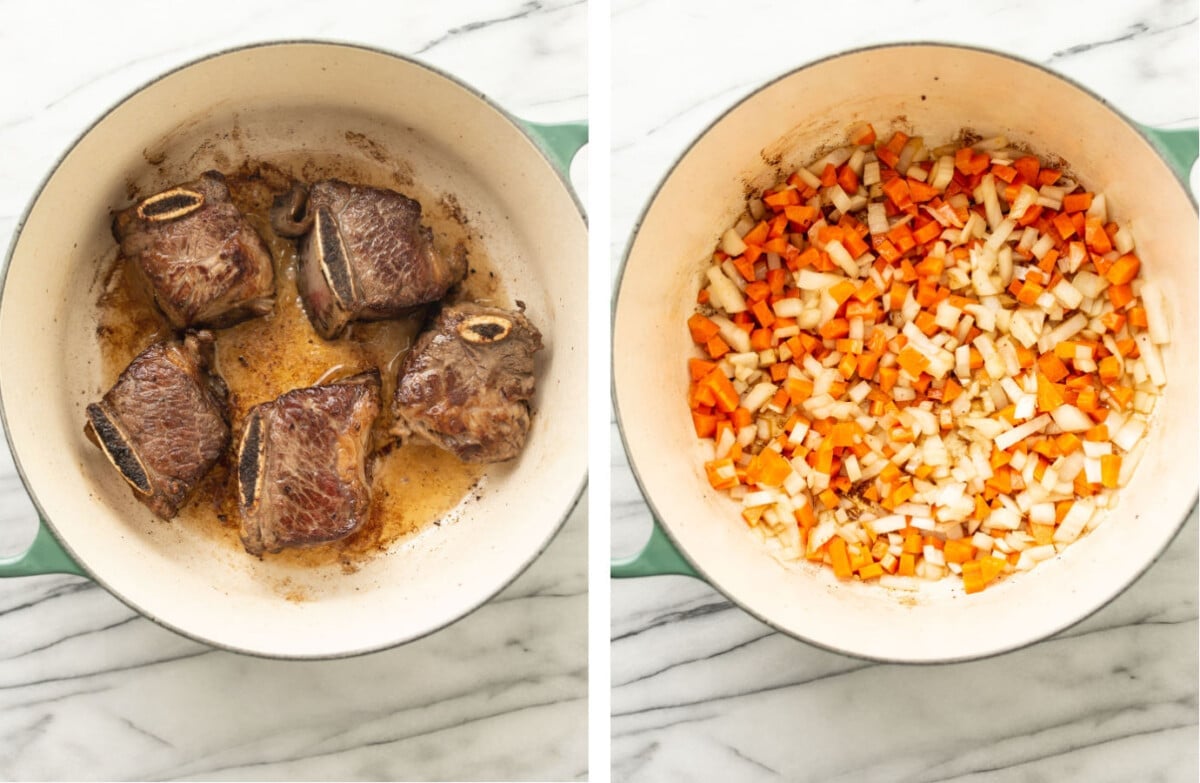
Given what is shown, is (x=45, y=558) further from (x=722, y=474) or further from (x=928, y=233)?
(x=928, y=233)

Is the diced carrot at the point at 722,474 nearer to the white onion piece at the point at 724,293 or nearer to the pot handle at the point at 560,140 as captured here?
the white onion piece at the point at 724,293

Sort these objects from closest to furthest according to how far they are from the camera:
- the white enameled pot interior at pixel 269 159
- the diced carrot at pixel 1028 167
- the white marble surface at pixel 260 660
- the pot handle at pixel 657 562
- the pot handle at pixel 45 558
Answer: the pot handle at pixel 657 562
the pot handle at pixel 45 558
the white enameled pot interior at pixel 269 159
the diced carrot at pixel 1028 167
the white marble surface at pixel 260 660

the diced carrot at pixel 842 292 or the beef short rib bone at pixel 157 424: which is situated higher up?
the diced carrot at pixel 842 292

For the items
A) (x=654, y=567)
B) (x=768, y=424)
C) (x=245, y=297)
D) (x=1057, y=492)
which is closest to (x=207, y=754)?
(x=245, y=297)

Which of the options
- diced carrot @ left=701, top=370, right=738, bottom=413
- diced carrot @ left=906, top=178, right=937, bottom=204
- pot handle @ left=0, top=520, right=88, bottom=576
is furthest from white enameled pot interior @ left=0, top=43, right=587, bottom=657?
diced carrot @ left=906, top=178, right=937, bottom=204

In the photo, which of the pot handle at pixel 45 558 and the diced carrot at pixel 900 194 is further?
→ the diced carrot at pixel 900 194

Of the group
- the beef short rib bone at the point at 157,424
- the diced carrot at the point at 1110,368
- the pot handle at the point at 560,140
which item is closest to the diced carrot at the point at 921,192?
the diced carrot at the point at 1110,368

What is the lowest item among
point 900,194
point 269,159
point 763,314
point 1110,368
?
point 1110,368

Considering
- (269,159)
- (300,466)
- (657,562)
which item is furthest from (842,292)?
(269,159)
